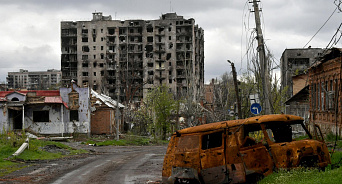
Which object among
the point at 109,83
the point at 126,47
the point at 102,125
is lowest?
the point at 102,125

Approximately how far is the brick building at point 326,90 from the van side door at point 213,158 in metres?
16.7

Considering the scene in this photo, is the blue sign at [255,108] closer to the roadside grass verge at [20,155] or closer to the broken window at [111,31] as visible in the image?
the roadside grass verge at [20,155]

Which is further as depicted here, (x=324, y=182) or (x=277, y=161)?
(x=277, y=161)

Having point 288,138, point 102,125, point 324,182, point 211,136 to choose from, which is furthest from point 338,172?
point 102,125

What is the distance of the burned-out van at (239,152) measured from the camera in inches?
428

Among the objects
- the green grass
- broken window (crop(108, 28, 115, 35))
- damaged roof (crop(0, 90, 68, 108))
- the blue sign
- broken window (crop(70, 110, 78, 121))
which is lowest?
the green grass

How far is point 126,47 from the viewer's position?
365ft

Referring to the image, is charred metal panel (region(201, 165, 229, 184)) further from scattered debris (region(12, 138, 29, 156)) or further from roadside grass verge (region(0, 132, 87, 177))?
scattered debris (region(12, 138, 29, 156))

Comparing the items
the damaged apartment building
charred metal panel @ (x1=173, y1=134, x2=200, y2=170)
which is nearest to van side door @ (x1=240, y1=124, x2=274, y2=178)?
charred metal panel @ (x1=173, y1=134, x2=200, y2=170)

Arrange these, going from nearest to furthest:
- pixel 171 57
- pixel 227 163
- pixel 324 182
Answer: pixel 324 182, pixel 227 163, pixel 171 57

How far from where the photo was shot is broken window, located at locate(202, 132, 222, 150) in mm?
11963

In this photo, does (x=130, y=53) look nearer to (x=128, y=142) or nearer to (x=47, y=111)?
(x=47, y=111)

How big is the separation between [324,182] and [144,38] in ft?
338

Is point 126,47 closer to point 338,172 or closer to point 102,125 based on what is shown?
point 102,125
